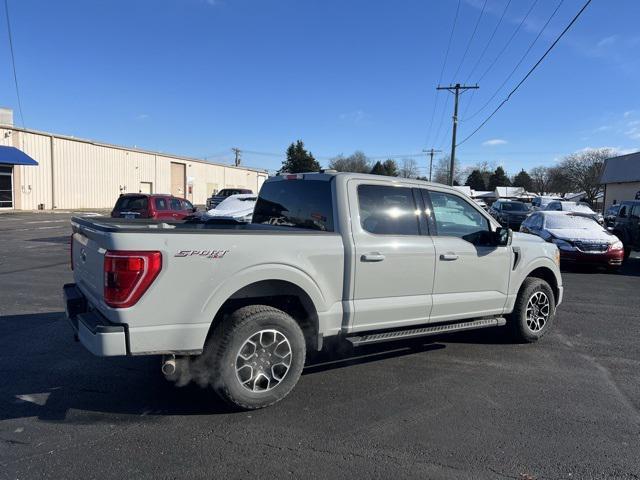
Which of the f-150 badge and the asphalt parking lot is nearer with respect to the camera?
the asphalt parking lot

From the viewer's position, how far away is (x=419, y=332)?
16.2 feet

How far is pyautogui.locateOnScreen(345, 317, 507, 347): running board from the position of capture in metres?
4.51

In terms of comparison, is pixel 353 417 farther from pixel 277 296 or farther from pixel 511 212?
pixel 511 212

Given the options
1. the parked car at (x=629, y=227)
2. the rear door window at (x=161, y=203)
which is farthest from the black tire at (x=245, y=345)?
the rear door window at (x=161, y=203)

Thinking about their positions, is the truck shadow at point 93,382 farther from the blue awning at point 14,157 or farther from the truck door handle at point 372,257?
the blue awning at point 14,157

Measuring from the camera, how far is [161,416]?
392 cm

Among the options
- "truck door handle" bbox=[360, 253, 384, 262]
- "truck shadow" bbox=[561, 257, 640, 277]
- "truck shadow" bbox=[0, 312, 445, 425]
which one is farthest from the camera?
"truck shadow" bbox=[561, 257, 640, 277]

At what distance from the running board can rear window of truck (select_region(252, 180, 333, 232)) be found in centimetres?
104

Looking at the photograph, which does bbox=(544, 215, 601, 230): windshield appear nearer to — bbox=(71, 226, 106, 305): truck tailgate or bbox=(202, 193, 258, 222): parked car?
bbox=(202, 193, 258, 222): parked car

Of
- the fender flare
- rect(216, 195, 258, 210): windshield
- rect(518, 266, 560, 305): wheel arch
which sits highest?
rect(216, 195, 258, 210): windshield

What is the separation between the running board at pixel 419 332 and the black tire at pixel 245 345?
0.61 m

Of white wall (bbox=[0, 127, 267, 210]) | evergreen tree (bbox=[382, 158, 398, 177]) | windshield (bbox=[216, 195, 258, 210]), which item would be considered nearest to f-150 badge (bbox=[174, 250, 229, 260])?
windshield (bbox=[216, 195, 258, 210])

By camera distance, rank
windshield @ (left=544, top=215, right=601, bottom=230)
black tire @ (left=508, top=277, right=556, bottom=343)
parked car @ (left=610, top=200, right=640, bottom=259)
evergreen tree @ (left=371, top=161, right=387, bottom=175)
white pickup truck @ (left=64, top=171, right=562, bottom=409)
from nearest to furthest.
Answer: white pickup truck @ (left=64, top=171, right=562, bottom=409) → black tire @ (left=508, top=277, right=556, bottom=343) → windshield @ (left=544, top=215, right=601, bottom=230) → parked car @ (left=610, top=200, right=640, bottom=259) → evergreen tree @ (left=371, top=161, right=387, bottom=175)

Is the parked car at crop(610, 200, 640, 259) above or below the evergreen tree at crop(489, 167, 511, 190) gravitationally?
below
